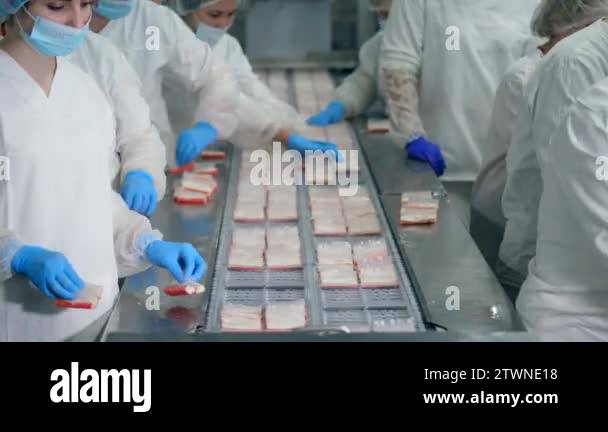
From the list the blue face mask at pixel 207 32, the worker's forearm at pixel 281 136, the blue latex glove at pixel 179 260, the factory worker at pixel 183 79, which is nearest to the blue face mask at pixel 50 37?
the blue latex glove at pixel 179 260

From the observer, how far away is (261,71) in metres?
5.71

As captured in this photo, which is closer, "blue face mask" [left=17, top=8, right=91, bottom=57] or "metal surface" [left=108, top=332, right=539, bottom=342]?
"metal surface" [left=108, top=332, right=539, bottom=342]

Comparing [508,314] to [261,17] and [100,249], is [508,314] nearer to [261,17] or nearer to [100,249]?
[100,249]

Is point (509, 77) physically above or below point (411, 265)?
above

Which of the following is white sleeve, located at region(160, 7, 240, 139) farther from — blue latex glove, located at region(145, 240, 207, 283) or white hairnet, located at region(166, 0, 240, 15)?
blue latex glove, located at region(145, 240, 207, 283)

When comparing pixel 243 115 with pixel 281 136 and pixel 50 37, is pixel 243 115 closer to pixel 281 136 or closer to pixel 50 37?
pixel 281 136

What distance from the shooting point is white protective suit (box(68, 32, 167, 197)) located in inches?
114

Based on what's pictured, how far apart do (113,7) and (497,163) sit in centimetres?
136

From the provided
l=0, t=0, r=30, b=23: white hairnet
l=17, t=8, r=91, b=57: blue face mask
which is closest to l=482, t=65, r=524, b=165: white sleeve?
l=17, t=8, r=91, b=57: blue face mask

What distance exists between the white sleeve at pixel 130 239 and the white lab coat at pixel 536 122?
110 centimetres

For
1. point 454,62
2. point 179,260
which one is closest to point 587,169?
point 179,260

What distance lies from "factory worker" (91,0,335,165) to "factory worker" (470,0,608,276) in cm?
57
